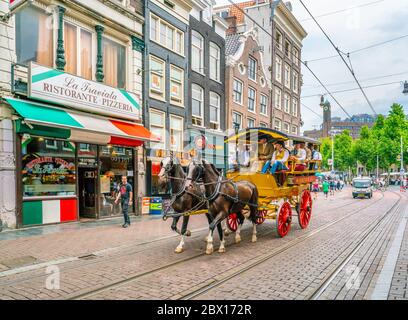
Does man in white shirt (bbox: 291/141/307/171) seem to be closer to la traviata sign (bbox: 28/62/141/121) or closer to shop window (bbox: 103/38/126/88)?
la traviata sign (bbox: 28/62/141/121)

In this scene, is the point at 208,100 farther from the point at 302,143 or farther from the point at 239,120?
the point at 302,143

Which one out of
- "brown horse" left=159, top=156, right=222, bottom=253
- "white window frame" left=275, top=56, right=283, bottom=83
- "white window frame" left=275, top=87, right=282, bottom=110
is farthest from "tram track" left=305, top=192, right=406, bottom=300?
"white window frame" left=275, top=56, right=283, bottom=83

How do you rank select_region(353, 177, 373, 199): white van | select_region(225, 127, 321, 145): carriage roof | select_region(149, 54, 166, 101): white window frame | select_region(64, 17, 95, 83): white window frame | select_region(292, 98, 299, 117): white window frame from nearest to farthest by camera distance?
select_region(225, 127, 321, 145): carriage roof
select_region(64, 17, 95, 83): white window frame
select_region(149, 54, 166, 101): white window frame
select_region(353, 177, 373, 199): white van
select_region(292, 98, 299, 117): white window frame

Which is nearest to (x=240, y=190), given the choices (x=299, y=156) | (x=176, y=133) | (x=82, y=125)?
(x=299, y=156)

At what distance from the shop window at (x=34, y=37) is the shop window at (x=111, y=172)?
4216mm

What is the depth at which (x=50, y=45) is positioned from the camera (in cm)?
1230

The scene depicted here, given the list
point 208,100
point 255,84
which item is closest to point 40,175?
point 208,100

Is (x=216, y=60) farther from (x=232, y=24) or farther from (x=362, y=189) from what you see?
(x=362, y=189)

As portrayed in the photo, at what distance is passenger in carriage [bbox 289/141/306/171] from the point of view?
1082 centimetres

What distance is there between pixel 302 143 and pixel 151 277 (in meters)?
7.55

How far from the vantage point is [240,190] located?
8586 mm

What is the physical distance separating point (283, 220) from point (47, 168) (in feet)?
27.6

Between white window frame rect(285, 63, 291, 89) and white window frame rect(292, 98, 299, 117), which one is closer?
white window frame rect(285, 63, 291, 89)

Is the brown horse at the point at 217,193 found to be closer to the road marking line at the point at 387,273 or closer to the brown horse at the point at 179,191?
the brown horse at the point at 179,191
